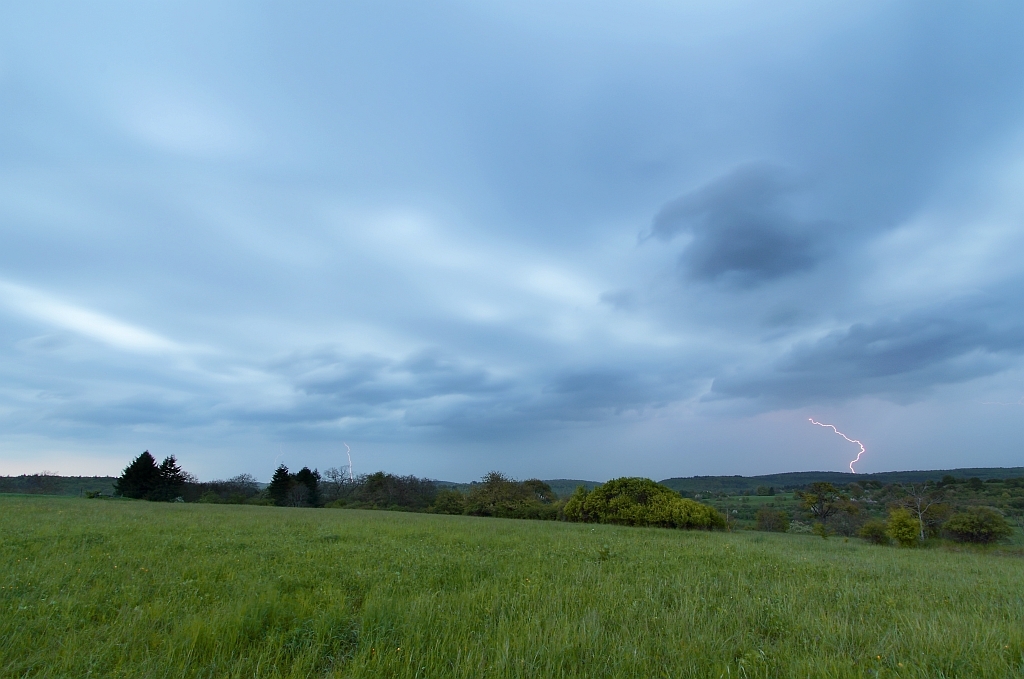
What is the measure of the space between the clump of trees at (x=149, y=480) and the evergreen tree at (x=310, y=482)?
13368 mm

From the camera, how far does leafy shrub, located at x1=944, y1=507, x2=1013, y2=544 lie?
28.0m

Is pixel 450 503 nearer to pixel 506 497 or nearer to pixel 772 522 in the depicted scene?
pixel 506 497

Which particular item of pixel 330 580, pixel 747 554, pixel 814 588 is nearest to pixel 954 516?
pixel 747 554

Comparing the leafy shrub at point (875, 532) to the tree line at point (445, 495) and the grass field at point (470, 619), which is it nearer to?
the tree line at point (445, 495)

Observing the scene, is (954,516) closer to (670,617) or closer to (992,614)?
(992,614)

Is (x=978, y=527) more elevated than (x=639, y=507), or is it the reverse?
(x=639, y=507)

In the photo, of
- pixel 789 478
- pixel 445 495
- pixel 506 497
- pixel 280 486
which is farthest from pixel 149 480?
pixel 789 478

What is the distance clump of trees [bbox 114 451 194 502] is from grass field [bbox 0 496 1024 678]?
5899cm

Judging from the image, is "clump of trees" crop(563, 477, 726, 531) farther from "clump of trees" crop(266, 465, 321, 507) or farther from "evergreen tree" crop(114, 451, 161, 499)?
"evergreen tree" crop(114, 451, 161, 499)

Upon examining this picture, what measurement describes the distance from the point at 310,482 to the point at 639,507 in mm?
49034

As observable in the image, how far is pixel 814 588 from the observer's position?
7.16 metres

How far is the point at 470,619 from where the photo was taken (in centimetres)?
506

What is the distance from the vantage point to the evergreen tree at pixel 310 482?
6053cm

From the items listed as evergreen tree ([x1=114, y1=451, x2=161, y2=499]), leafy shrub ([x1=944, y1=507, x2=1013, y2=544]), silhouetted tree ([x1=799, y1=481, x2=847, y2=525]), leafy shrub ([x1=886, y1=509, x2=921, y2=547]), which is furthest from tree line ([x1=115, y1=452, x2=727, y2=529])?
silhouetted tree ([x1=799, y1=481, x2=847, y2=525])
